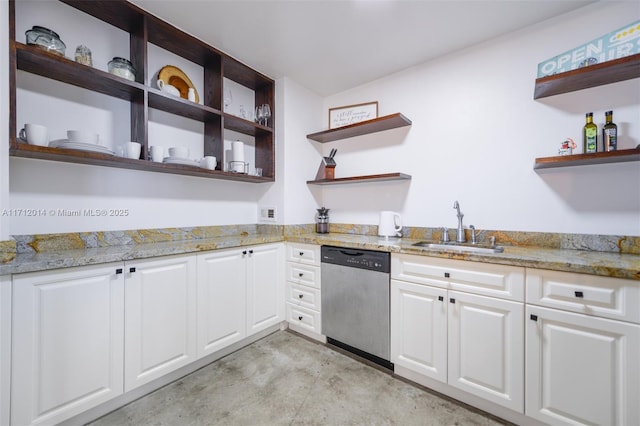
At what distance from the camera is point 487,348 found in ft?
4.64

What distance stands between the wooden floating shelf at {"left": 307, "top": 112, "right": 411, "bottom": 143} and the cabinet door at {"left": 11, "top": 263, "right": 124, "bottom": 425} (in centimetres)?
204

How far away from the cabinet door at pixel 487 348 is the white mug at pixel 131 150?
2.16 m

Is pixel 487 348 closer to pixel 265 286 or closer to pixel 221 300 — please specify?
pixel 265 286

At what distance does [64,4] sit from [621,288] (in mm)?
3352

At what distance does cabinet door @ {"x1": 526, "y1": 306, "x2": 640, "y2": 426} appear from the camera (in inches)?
43.0

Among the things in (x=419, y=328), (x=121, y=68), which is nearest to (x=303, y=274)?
(x=419, y=328)

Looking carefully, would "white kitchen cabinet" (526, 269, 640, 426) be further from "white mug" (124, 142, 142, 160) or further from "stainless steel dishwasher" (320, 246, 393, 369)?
"white mug" (124, 142, 142, 160)

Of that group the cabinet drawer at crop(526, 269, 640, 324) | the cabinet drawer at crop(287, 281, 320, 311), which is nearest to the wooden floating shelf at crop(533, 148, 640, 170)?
the cabinet drawer at crop(526, 269, 640, 324)

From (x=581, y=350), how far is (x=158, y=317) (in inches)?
89.0

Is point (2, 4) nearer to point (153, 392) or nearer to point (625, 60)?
point (153, 392)

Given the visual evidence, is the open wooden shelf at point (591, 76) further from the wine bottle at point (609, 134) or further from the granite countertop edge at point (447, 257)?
the granite countertop edge at point (447, 257)

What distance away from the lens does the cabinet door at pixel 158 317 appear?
147 centimetres

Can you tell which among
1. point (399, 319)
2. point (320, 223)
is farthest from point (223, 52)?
point (399, 319)

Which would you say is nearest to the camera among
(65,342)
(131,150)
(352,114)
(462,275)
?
(65,342)
